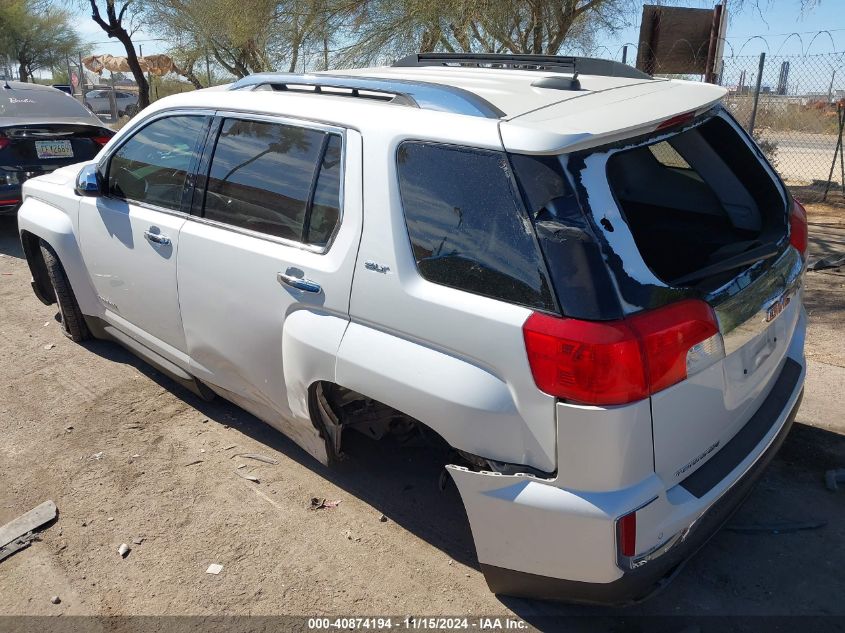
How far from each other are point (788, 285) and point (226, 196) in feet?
8.18

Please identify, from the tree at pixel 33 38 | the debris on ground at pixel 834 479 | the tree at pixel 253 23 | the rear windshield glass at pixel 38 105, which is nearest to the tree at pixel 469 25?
the tree at pixel 253 23

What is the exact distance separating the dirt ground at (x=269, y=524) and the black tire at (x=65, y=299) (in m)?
0.67

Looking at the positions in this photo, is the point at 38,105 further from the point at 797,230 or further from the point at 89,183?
the point at 797,230

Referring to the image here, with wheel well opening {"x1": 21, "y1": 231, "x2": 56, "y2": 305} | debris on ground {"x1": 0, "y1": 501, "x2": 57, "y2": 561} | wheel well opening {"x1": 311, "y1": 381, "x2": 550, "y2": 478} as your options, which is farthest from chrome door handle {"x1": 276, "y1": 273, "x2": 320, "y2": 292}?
wheel well opening {"x1": 21, "y1": 231, "x2": 56, "y2": 305}

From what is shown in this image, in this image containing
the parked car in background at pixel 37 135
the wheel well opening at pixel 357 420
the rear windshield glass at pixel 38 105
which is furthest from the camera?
the rear windshield glass at pixel 38 105

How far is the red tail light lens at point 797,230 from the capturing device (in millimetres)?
2961

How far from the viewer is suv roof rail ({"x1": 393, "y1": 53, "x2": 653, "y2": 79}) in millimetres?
3344

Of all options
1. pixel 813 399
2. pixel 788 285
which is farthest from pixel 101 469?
pixel 813 399

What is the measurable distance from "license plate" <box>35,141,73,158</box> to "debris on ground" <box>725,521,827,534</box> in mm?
7849

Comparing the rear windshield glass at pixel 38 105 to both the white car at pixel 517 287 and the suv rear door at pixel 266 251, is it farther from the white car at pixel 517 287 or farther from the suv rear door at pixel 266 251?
the suv rear door at pixel 266 251

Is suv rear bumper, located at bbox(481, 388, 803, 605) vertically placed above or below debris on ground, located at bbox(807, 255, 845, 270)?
above

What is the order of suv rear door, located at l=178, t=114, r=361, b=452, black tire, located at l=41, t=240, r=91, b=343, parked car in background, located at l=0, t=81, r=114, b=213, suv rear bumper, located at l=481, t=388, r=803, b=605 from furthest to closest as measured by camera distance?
parked car in background, located at l=0, t=81, r=114, b=213
black tire, located at l=41, t=240, r=91, b=343
suv rear door, located at l=178, t=114, r=361, b=452
suv rear bumper, located at l=481, t=388, r=803, b=605

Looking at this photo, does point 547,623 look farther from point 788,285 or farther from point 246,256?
point 246,256

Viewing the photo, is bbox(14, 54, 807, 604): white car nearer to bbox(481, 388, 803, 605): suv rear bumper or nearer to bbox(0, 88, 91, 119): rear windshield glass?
bbox(481, 388, 803, 605): suv rear bumper
